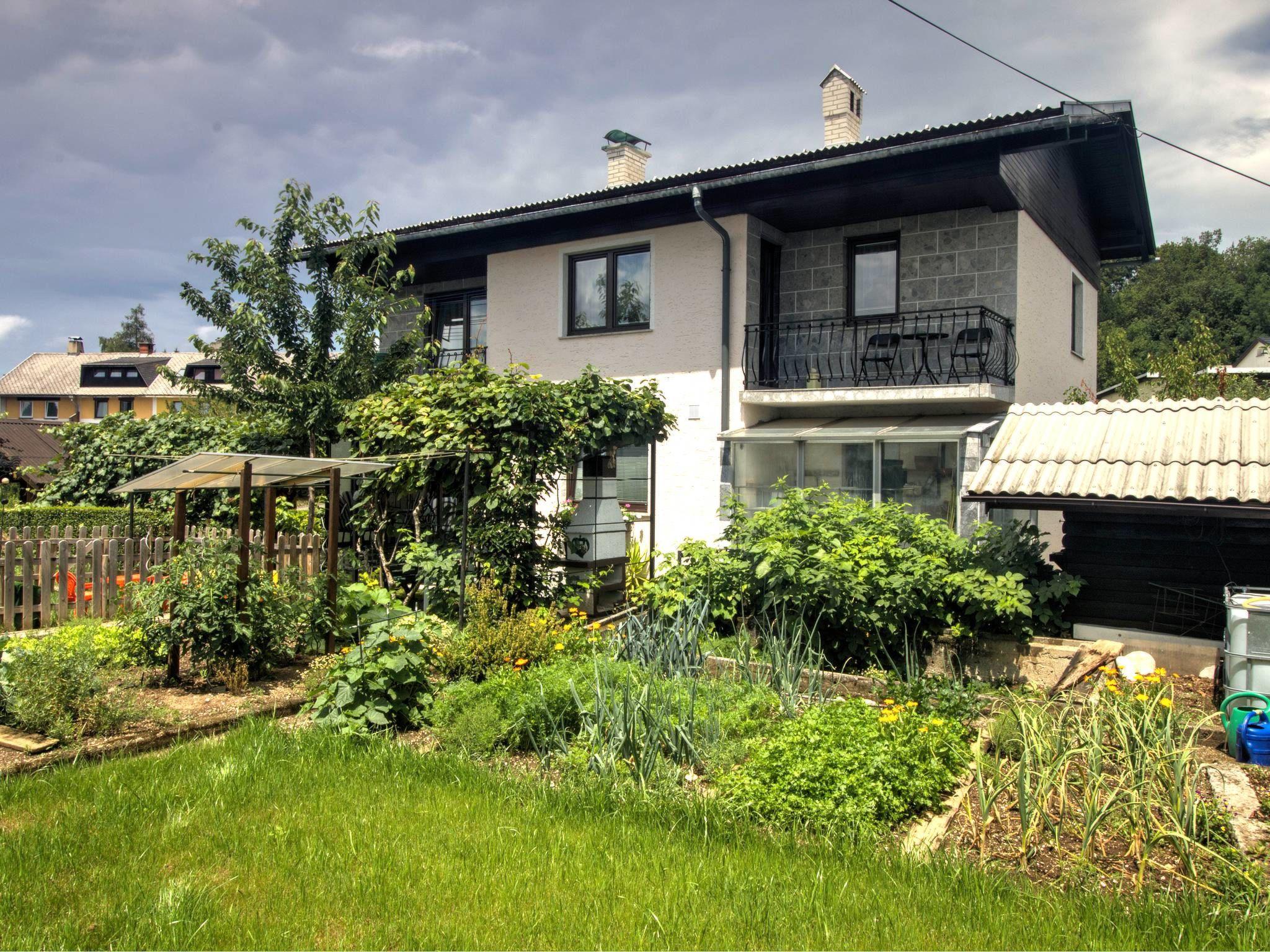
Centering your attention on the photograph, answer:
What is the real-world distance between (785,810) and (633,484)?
10178 millimetres

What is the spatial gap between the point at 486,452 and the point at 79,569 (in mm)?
4675

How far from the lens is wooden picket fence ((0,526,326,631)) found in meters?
9.17

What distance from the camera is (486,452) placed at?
866cm

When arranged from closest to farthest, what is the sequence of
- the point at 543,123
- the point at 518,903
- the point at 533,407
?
the point at 518,903, the point at 533,407, the point at 543,123

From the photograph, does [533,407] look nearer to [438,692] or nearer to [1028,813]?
[438,692]

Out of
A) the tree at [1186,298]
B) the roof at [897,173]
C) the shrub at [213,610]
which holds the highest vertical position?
the tree at [1186,298]

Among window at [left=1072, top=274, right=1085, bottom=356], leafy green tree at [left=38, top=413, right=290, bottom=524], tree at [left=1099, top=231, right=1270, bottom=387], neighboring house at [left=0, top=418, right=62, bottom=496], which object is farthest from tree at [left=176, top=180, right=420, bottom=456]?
tree at [left=1099, top=231, right=1270, bottom=387]

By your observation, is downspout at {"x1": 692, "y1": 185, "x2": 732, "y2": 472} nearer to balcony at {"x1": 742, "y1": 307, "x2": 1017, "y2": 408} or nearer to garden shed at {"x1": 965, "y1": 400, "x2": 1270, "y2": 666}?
balcony at {"x1": 742, "y1": 307, "x2": 1017, "y2": 408}

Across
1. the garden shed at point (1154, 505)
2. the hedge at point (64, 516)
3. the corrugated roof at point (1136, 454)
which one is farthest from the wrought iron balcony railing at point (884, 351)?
the hedge at point (64, 516)

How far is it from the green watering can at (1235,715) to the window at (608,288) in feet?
32.9

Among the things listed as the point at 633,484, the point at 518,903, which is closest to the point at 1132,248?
the point at 633,484

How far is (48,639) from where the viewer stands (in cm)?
639

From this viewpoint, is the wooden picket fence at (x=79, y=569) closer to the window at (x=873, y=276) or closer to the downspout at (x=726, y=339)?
the downspout at (x=726, y=339)

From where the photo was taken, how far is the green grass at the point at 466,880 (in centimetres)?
335
